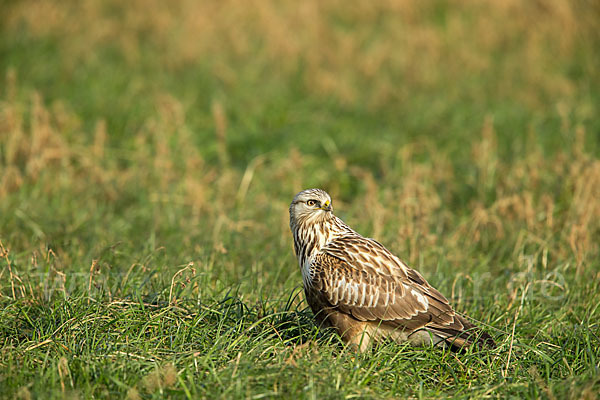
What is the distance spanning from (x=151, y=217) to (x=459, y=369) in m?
3.74

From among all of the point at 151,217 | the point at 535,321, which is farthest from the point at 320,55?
the point at 535,321

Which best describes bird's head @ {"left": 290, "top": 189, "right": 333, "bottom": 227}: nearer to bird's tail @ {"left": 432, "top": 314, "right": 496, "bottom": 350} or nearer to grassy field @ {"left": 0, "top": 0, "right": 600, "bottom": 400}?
grassy field @ {"left": 0, "top": 0, "right": 600, "bottom": 400}

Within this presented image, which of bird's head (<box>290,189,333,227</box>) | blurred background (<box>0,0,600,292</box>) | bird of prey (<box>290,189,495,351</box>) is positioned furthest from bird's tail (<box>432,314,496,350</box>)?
blurred background (<box>0,0,600,292</box>)

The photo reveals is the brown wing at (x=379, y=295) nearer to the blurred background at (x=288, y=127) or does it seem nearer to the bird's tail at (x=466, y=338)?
the bird's tail at (x=466, y=338)

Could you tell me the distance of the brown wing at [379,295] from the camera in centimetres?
480

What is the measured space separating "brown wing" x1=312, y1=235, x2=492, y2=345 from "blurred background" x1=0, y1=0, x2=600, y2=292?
1.13 m

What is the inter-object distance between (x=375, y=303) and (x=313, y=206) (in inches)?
32.9

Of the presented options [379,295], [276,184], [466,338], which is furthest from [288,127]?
[466,338]

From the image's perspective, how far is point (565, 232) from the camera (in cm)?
673

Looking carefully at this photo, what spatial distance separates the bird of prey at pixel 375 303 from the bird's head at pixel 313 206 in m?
0.26

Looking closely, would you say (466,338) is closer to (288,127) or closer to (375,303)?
(375,303)

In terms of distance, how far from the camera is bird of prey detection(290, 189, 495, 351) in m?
4.80

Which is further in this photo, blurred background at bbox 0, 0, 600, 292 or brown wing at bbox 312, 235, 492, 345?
blurred background at bbox 0, 0, 600, 292

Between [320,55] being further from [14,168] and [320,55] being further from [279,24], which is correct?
[14,168]
